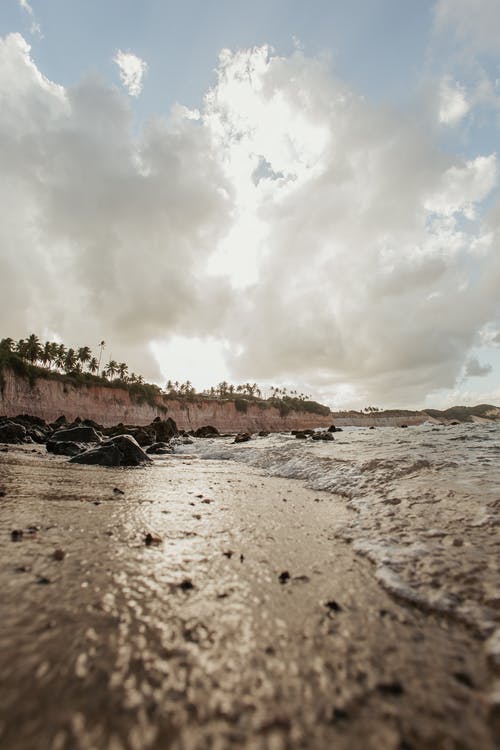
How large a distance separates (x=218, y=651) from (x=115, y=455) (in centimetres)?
858

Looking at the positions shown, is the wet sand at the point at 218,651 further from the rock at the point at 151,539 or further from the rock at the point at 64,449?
the rock at the point at 64,449

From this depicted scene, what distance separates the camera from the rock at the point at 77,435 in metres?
13.4

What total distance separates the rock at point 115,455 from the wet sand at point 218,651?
6.23 m

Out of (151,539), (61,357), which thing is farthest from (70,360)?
(151,539)

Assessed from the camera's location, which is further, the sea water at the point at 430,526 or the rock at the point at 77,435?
the rock at the point at 77,435

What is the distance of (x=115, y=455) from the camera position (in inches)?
369

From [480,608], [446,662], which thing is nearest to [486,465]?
[480,608]

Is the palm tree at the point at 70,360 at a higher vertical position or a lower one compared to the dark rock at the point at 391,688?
higher

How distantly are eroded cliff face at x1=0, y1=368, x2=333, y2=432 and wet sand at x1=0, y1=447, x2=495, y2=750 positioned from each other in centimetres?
5111

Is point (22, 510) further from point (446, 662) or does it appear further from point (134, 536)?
point (446, 662)

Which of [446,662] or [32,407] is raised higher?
[32,407]

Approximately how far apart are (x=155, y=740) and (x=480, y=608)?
2.01m

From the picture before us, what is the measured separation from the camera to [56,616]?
1.82 metres

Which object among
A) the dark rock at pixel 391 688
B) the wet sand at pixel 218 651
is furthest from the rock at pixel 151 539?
the dark rock at pixel 391 688
